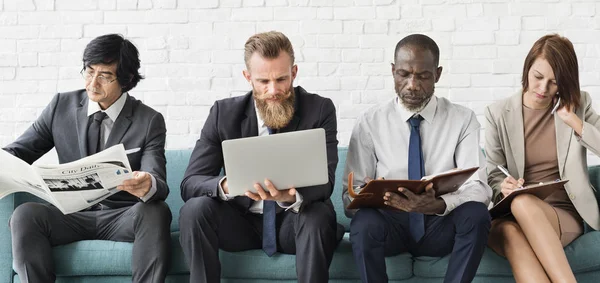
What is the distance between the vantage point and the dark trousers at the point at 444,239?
2787 millimetres

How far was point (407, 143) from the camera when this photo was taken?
3131 millimetres

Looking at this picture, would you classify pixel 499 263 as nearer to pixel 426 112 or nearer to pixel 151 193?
pixel 426 112

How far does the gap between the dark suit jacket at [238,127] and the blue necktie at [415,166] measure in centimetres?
31

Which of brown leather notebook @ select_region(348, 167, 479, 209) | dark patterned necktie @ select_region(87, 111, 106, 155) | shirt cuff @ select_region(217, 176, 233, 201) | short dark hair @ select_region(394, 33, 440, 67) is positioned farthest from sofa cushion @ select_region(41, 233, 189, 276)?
short dark hair @ select_region(394, 33, 440, 67)

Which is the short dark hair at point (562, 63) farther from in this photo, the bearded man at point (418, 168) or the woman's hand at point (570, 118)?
the bearded man at point (418, 168)

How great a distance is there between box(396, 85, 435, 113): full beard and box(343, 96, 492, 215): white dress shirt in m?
0.03

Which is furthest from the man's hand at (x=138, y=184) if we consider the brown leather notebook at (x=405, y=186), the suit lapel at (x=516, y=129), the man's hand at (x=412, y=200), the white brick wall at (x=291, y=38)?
the suit lapel at (x=516, y=129)

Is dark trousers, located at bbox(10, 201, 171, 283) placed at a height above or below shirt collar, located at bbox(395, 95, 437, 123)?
below

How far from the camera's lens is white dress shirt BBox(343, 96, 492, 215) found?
10.1 feet

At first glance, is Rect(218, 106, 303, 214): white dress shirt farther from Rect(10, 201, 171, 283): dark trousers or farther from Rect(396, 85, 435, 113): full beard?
Rect(396, 85, 435, 113): full beard

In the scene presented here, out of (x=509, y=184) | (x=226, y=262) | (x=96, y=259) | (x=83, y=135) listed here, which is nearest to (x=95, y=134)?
(x=83, y=135)

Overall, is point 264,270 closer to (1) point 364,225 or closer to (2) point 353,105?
(1) point 364,225

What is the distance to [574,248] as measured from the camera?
9.89ft

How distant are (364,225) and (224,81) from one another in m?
1.54
